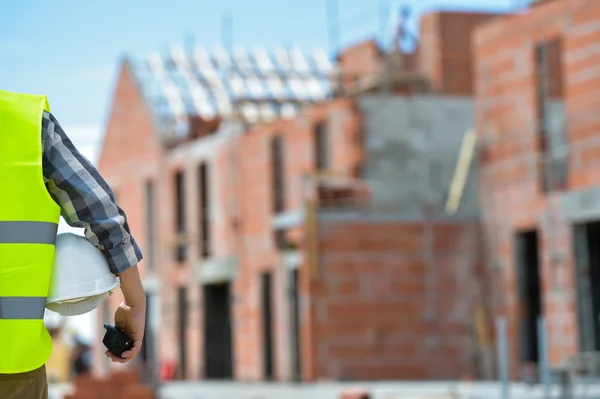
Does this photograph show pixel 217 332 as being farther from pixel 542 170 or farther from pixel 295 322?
pixel 542 170

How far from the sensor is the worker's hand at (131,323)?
2971 mm

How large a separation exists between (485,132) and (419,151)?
3047 mm

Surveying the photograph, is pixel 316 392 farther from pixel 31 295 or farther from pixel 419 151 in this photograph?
pixel 31 295

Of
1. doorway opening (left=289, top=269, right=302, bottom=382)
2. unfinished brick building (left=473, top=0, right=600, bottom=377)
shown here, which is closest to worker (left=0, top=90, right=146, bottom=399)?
unfinished brick building (left=473, top=0, right=600, bottom=377)

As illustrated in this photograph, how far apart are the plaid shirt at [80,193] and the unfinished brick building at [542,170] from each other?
70.4 feet

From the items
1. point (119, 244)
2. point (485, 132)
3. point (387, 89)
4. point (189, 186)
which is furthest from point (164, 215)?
point (119, 244)

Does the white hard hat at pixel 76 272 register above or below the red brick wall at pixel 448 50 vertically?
below

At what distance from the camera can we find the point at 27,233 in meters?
2.82

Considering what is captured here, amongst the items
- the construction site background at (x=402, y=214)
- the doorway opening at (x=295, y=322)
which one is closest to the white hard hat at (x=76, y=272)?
the construction site background at (x=402, y=214)

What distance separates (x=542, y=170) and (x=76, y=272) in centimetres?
2364

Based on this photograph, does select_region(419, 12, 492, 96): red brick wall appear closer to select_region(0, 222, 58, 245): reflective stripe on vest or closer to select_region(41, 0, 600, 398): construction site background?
select_region(41, 0, 600, 398): construction site background

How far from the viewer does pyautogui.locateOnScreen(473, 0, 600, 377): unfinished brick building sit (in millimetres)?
24312

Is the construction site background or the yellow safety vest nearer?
the yellow safety vest

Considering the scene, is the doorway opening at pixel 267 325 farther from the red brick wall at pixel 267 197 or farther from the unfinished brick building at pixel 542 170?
the unfinished brick building at pixel 542 170
